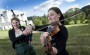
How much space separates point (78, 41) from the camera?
5.98 m

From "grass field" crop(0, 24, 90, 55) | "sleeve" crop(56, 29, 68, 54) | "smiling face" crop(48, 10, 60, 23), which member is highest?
"smiling face" crop(48, 10, 60, 23)

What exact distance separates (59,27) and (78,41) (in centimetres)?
394

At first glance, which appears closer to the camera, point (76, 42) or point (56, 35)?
point (56, 35)

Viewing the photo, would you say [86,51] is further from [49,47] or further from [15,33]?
[49,47]

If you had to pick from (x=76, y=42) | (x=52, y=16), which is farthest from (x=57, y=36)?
(x=76, y=42)

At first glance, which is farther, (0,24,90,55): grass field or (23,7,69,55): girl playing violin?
(0,24,90,55): grass field

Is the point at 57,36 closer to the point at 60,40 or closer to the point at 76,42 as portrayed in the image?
the point at 60,40

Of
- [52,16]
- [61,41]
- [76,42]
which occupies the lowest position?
[76,42]

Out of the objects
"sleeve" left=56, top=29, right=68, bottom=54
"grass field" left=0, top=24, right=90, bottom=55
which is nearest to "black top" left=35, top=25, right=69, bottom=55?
"sleeve" left=56, top=29, right=68, bottom=54

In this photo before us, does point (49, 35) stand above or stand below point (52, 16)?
below

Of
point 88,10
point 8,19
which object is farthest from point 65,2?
point 88,10

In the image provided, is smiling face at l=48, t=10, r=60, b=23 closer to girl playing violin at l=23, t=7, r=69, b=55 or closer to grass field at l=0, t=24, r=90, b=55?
girl playing violin at l=23, t=7, r=69, b=55

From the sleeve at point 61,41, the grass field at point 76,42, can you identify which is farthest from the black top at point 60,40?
the grass field at point 76,42

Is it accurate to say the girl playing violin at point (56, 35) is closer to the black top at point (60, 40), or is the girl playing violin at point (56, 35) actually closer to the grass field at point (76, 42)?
the black top at point (60, 40)
